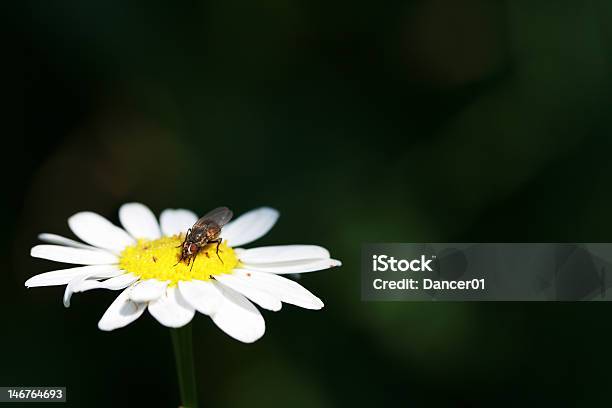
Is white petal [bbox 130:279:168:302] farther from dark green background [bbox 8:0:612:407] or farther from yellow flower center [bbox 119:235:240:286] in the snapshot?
dark green background [bbox 8:0:612:407]

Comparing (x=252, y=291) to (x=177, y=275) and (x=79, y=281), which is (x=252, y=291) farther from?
(x=79, y=281)

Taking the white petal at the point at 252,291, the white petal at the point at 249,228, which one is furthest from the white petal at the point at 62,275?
→ the white petal at the point at 249,228

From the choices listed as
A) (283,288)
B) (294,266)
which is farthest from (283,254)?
(283,288)

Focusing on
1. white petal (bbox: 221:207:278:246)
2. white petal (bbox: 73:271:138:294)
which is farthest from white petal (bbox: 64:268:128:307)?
white petal (bbox: 221:207:278:246)

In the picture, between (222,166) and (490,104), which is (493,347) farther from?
(222,166)

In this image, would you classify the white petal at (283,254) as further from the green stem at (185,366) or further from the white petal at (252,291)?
the green stem at (185,366)

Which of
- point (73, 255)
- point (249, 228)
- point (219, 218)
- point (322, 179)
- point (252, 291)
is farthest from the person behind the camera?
point (322, 179)
